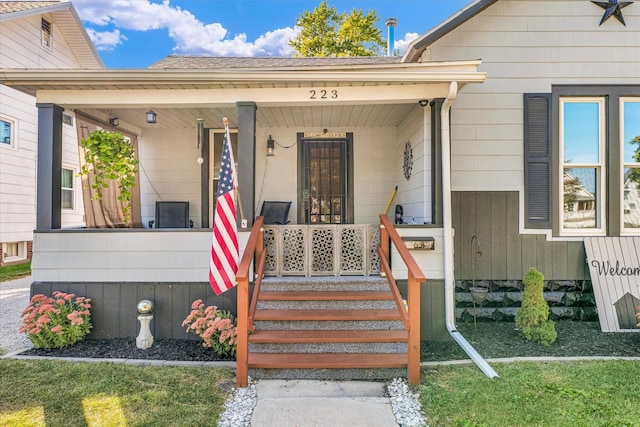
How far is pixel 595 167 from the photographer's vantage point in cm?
478

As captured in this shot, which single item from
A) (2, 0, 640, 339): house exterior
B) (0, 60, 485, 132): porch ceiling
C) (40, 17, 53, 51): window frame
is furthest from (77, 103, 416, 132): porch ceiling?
(40, 17, 53, 51): window frame

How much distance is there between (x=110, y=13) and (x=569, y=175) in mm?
20847

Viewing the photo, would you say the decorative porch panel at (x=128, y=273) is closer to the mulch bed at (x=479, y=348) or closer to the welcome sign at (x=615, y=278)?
the mulch bed at (x=479, y=348)

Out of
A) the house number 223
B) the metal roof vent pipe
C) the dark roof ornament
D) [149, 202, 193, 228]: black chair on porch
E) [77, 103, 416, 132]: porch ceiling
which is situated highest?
the metal roof vent pipe

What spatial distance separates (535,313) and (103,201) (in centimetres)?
576

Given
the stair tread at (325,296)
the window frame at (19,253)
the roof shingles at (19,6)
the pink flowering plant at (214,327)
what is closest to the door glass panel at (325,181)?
the stair tread at (325,296)

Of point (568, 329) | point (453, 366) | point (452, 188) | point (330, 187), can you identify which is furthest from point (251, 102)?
point (568, 329)

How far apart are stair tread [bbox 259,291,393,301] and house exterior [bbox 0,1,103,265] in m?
6.64

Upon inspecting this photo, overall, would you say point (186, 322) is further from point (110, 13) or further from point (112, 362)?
point (110, 13)

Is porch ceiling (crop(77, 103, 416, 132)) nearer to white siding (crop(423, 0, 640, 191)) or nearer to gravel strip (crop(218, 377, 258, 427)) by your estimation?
white siding (crop(423, 0, 640, 191))

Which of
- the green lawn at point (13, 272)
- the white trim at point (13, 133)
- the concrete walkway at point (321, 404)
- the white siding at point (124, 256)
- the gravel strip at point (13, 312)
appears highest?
the white trim at point (13, 133)

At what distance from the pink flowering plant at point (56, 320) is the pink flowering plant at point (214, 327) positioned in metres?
1.13

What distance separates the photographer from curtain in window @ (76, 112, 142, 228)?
15.9 feet

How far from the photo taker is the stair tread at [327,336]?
11.2ft
